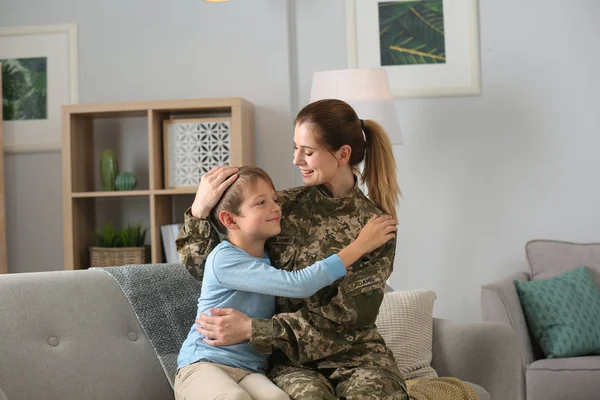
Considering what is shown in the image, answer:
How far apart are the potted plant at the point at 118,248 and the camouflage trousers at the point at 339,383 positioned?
227 centimetres

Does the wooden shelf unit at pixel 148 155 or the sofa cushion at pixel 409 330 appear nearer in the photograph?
the sofa cushion at pixel 409 330

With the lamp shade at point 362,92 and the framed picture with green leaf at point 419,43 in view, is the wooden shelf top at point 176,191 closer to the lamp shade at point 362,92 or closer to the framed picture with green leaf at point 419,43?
the lamp shade at point 362,92

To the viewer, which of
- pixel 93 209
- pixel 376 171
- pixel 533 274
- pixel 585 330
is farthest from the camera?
pixel 93 209

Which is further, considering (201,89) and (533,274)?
(201,89)

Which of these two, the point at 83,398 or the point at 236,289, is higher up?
the point at 236,289

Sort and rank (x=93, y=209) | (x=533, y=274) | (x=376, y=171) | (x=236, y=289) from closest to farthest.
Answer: (x=236, y=289)
(x=376, y=171)
(x=533, y=274)
(x=93, y=209)

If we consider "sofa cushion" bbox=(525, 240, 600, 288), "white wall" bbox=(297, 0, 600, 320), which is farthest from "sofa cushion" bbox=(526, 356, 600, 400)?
"white wall" bbox=(297, 0, 600, 320)

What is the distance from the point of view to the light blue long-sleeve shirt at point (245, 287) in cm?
202

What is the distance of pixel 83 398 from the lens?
7.09ft

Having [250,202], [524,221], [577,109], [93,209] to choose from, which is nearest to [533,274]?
[524,221]

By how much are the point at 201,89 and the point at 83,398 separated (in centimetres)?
267

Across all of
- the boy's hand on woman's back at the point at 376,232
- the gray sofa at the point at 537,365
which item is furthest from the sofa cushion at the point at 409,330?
the gray sofa at the point at 537,365

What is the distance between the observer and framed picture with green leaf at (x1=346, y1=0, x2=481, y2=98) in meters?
4.54

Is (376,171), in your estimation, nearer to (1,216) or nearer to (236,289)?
(236,289)
